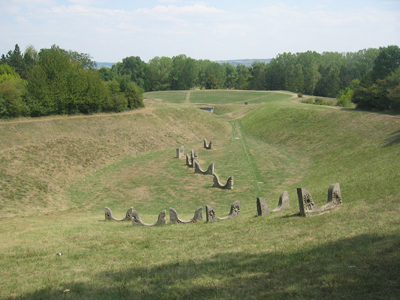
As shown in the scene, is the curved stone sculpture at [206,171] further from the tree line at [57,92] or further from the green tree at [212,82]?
the green tree at [212,82]

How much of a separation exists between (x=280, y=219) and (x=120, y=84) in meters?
37.7

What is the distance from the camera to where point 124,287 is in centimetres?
698

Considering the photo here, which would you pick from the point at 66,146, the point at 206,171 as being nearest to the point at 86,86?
the point at 66,146

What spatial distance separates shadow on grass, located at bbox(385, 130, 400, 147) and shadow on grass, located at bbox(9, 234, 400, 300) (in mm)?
17648

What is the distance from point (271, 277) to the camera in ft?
21.7

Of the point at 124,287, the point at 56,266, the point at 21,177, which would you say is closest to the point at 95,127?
the point at 21,177

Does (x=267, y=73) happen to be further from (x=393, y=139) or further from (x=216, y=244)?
(x=216, y=244)

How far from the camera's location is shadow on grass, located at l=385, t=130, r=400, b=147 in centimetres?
2264

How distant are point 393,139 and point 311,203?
54.7 ft

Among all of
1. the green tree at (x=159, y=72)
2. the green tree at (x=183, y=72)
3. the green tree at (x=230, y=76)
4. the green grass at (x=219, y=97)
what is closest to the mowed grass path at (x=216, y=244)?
the green grass at (x=219, y=97)

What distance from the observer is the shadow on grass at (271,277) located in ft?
19.1

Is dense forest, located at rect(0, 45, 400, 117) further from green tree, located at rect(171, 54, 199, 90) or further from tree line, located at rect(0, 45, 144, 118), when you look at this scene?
green tree, located at rect(171, 54, 199, 90)

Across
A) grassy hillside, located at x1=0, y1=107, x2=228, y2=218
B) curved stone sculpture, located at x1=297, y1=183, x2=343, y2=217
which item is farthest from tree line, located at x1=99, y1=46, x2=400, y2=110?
curved stone sculpture, located at x1=297, y1=183, x2=343, y2=217

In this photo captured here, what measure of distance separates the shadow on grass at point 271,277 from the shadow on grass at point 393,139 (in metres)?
17.6
